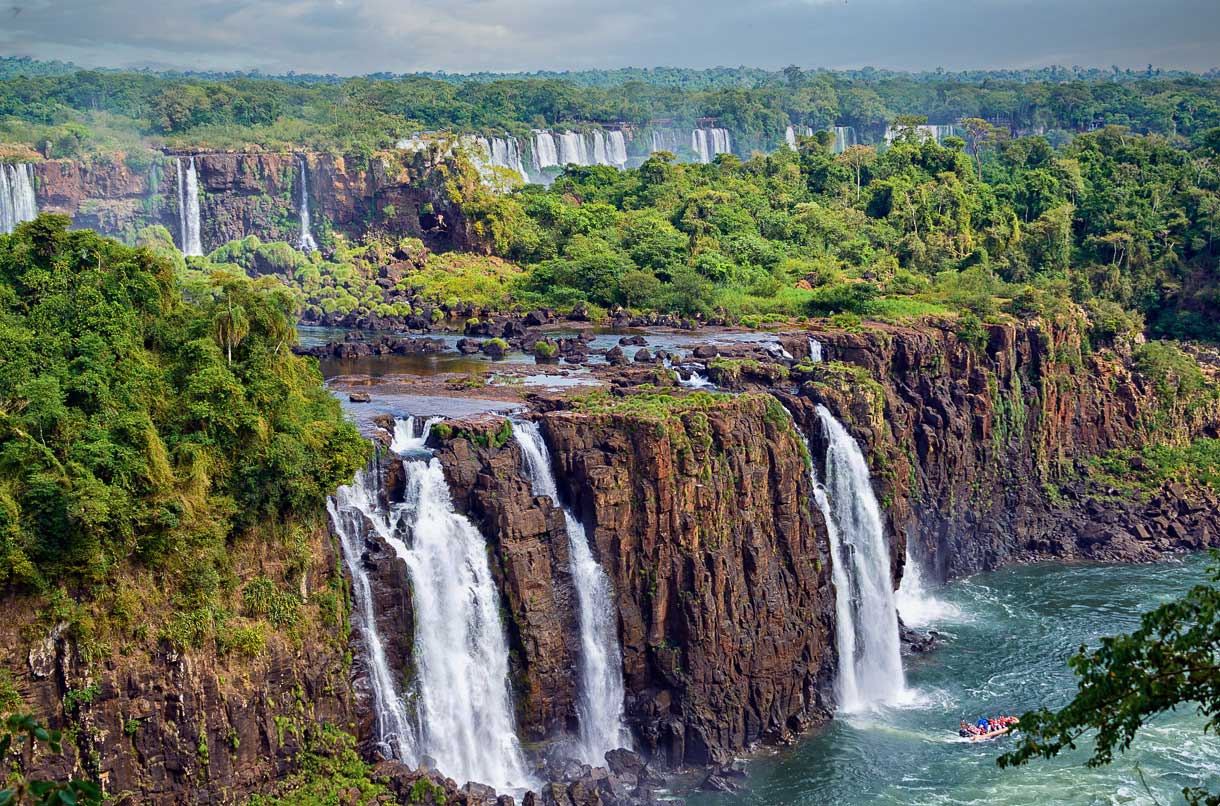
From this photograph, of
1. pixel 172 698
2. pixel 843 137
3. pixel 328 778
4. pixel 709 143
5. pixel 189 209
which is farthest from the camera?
pixel 843 137

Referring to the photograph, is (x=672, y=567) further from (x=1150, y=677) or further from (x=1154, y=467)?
(x=1154, y=467)

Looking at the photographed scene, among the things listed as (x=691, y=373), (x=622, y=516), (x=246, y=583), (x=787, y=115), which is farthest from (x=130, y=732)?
(x=787, y=115)

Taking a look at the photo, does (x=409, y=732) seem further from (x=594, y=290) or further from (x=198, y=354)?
(x=594, y=290)

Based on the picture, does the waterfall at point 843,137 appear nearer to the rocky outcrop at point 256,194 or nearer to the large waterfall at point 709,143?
the large waterfall at point 709,143

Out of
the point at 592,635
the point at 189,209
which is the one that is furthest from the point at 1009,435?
the point at 189,209

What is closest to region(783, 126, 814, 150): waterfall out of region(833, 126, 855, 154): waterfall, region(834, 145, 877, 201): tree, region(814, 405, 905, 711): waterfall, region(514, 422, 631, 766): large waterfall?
region(833, 126, 855, 154): waterfall

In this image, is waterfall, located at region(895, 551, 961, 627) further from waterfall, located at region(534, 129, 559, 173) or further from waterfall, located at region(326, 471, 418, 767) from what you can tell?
waterfall, located at region(534, 129, 559, 173)
